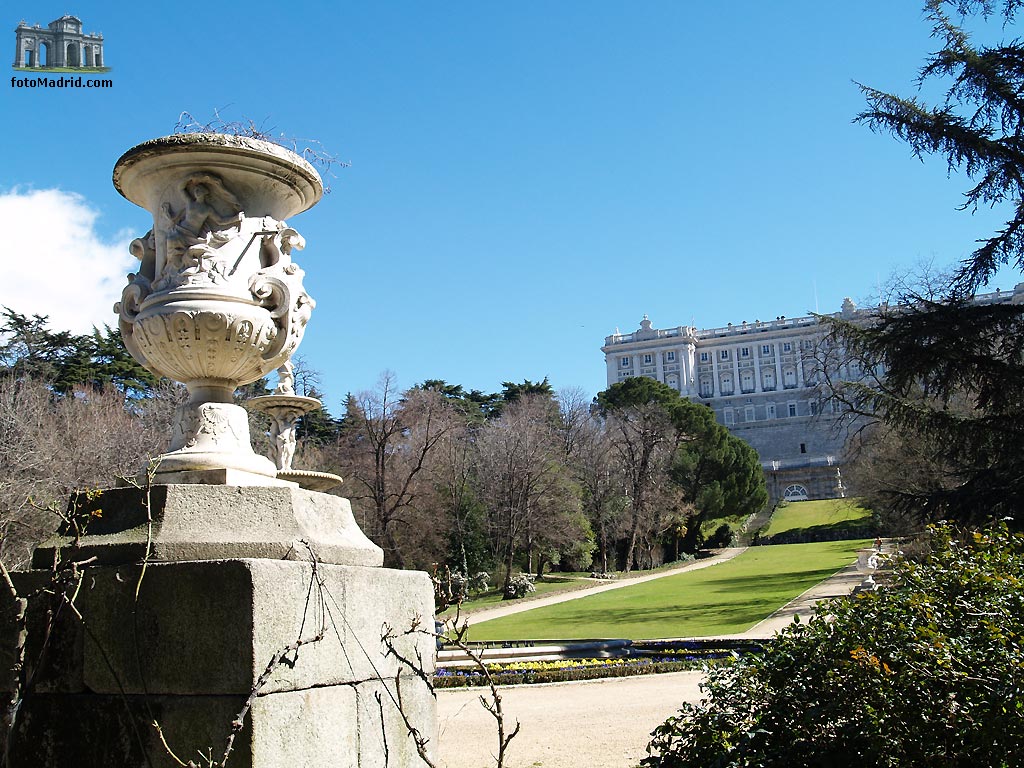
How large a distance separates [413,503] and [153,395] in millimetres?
9419

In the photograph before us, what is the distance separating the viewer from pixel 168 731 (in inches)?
119

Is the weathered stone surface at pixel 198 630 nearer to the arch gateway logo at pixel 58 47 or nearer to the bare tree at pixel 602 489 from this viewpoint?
the arch gateway logo at pixel 58 47

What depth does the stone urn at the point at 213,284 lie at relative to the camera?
3980mm

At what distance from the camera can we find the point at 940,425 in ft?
43.7

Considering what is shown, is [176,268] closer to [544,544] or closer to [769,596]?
[769,596]

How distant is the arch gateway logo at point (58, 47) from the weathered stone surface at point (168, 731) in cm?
1059

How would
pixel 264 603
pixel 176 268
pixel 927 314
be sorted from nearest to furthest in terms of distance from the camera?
pixel 264 603 < pixel 176 268 < pixel 927 314

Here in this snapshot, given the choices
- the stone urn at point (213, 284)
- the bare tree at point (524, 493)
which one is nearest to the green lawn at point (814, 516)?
the bare tree at point (524, 493)

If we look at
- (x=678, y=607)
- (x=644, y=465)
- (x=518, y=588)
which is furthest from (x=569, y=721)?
(x=644, y=465)

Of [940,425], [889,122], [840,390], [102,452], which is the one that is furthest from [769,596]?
[102,452]

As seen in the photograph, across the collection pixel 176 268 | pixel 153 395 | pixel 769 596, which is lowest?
pixel 769 596

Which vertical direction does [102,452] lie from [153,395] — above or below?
below

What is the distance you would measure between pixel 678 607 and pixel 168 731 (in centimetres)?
1973

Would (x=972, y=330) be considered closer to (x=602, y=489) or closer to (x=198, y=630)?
(x=198, y=630)
